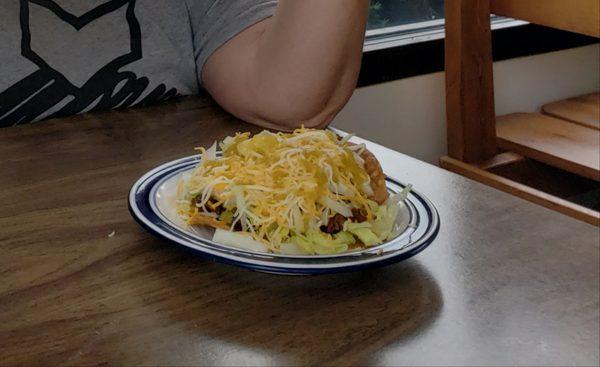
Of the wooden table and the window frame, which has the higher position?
the wooden table

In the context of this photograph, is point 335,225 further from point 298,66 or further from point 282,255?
point 298,66

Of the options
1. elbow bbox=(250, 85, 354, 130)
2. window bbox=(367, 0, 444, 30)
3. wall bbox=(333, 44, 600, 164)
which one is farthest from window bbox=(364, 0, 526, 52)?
elbow bbox=(250, 85, 354, 130)

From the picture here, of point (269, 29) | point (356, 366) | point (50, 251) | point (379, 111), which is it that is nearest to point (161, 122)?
point (269, 29)

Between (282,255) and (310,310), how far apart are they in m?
0.06

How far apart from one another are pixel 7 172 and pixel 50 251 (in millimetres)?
263

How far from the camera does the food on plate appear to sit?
73 cm

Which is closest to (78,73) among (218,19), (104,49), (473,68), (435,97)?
(104,49)

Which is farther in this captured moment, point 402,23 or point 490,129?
point 402,23

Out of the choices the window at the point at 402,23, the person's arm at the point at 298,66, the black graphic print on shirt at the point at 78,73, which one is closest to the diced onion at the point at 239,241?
the person's arm at the point at 298,66

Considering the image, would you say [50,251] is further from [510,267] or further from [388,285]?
[510,267]

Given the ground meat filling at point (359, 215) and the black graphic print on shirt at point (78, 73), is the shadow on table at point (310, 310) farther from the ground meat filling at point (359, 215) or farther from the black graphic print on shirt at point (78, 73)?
the black graphic print on shirt at point (78, 73)

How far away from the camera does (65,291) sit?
72cm

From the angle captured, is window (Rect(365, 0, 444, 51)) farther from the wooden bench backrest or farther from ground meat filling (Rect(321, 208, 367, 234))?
ground meat filling (Rect(321, 208, 367, 234))

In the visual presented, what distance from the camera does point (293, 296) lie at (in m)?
0.71
